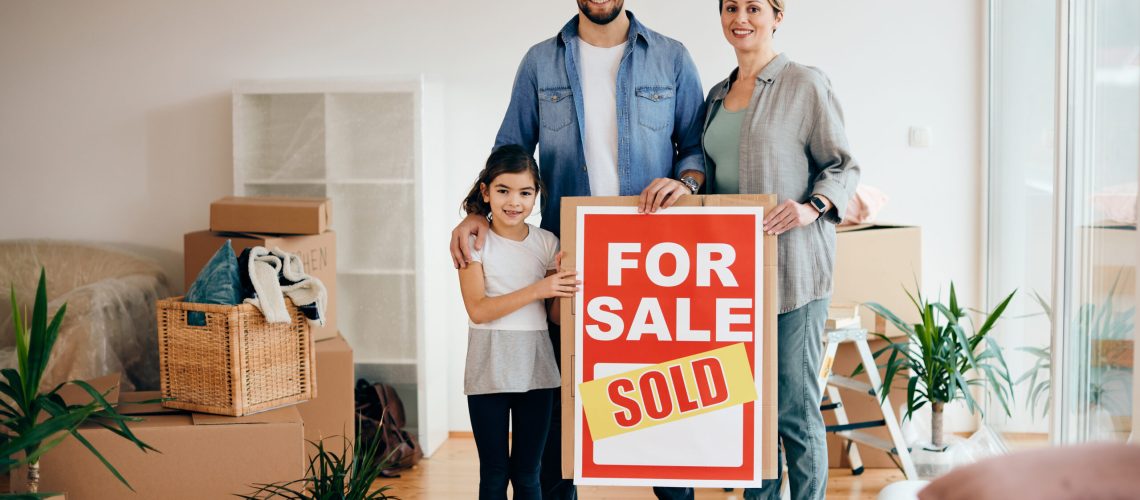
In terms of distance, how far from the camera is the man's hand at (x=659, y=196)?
2.09 m

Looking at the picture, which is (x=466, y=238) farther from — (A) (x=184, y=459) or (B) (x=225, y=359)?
(A) (x=184, y=459)

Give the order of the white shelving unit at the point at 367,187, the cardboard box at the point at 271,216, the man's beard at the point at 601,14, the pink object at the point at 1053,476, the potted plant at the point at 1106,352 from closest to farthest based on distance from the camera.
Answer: the pink object at the point at 1053,476 → the man's beard at the point at 601,14 → the potted plant at the point at 1106,352 → the cardboard box at the point at 271,216 → the white shelving unit at the point at 367,187

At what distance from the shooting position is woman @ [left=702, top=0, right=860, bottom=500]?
2.20m

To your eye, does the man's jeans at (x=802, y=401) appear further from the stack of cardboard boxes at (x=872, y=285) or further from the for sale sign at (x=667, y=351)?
the stack of cardboard boxes at (x=872, y=285)

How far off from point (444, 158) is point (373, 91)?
0.43 meters

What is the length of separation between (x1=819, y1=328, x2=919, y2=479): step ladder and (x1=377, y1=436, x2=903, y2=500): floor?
0.13 metres

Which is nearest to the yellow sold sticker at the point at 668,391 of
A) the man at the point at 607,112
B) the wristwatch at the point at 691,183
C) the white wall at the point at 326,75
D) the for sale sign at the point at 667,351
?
the for sale sign at the point at 667,351

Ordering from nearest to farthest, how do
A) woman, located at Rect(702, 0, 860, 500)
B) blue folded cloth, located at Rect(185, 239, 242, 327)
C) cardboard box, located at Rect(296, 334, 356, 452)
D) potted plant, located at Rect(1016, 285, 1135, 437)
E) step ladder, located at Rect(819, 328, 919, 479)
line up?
woman, located at Rect(702, 0, 860, 500), potted plant, located at Rect(1016, 285, 1135, 437), blue folded cloth, located at Rect(185, 239, 242, 327), step ladder, located at Rect(819, 328, 919, 479), cardboard box, located at Rect(296, 334, 356, 452)

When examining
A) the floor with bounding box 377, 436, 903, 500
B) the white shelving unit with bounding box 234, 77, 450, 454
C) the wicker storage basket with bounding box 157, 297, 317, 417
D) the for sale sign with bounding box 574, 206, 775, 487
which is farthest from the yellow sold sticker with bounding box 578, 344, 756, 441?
the white shelving unit with bounding box 234, 77, 450, 454

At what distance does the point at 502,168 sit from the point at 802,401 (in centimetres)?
85

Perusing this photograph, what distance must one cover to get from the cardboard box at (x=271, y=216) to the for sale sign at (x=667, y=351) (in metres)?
1.53

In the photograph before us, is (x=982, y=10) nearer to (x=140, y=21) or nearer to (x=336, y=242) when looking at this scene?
(x=336, y=242)

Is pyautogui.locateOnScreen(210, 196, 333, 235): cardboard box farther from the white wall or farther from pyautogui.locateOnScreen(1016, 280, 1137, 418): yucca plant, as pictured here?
pyautogui.locateOnScreen(1016, 280, 1137, 418): yucca plant

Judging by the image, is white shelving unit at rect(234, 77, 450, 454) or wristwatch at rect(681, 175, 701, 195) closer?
wristwatch at rect(681, 175, 701, 195)
